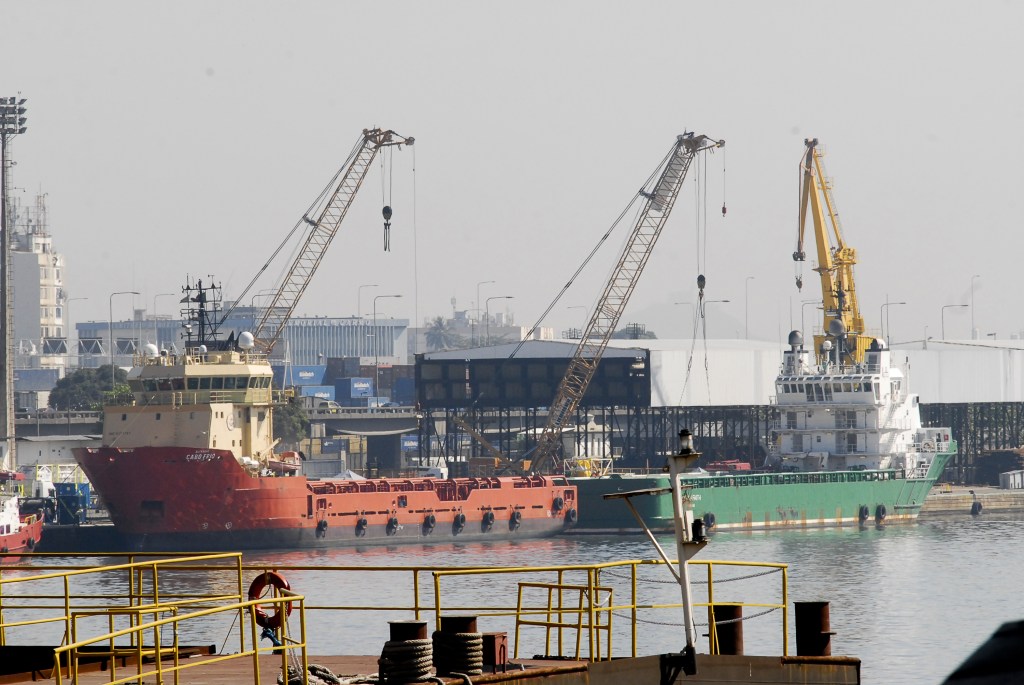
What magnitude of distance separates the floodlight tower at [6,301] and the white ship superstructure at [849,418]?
39.5m

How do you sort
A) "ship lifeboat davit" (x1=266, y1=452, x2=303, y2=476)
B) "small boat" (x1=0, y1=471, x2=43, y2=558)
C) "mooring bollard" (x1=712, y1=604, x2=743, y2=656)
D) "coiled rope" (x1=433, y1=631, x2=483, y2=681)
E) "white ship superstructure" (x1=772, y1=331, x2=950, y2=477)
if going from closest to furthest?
"coiled rope" (x1=433, y1=631, x2=483, y2=681)
"mooring bollard" (x1=712, y1=604, x2=743, y2=656)
"small boat" (x1=0, y1=471, x2=43, y2=558)
"ship lifeboat davit" (x1=266, y1=452, x2=303, y2=476)
"white ship superstructure" (x1=772, y1=331, x2=950, y2=477)

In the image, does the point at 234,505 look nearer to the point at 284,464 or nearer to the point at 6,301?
the point at 284,464

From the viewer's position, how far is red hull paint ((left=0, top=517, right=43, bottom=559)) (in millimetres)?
63344

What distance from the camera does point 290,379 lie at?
591ft

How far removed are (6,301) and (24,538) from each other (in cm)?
2937

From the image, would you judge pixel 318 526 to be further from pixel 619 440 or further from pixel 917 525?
pixel 619 440

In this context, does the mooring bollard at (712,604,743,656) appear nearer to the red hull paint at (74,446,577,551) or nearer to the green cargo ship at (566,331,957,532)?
the red hull paint at (74,446,577,551)

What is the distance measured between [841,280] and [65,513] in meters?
41.4

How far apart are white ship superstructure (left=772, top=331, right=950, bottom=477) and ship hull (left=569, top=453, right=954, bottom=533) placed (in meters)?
1.73

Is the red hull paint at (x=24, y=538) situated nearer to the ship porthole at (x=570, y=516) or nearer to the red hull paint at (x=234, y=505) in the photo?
the red hull paint at (x=234, y=505)

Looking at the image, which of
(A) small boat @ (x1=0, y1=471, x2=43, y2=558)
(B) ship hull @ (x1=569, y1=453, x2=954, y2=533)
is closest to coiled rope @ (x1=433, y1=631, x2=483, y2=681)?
(A) small boat @ (x1=0, y1=471, x2=43, y2=558)

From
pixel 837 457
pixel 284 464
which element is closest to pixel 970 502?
pixel 837 457

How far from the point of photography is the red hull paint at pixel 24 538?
63344 millimetres

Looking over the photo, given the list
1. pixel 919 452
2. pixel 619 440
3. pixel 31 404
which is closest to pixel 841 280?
pixel 919 452
